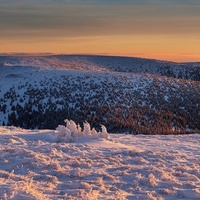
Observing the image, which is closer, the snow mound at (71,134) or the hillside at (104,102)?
the snow mound at (71,134)

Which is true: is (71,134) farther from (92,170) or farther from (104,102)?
(104,102)

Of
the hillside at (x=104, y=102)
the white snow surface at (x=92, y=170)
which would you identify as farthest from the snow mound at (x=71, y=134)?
the hillside at (x=104, y=102)

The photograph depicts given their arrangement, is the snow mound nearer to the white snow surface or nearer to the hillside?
the white snow surface

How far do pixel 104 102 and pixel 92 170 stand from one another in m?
23.0

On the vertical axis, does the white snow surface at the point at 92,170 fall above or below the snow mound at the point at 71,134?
below

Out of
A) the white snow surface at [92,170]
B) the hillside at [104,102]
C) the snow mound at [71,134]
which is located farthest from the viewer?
the hillside at [104,102]

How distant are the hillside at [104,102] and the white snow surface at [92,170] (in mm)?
11572

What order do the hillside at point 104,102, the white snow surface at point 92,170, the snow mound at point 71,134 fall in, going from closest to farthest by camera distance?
the white snow surface at point 92,170 < the snow mound at point 71,134 < the hillside at point 104,102

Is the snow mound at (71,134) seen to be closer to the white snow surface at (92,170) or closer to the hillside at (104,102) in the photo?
the white snow surface at (92,170)

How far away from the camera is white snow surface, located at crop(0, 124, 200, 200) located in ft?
24.2

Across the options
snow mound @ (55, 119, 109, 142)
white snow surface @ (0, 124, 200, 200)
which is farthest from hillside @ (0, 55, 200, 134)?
white snow surface @ (0, 124, 200, 200)

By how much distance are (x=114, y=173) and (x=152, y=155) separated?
2488 mm

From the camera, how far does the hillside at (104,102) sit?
2681cm

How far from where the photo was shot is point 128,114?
28.8 metres
